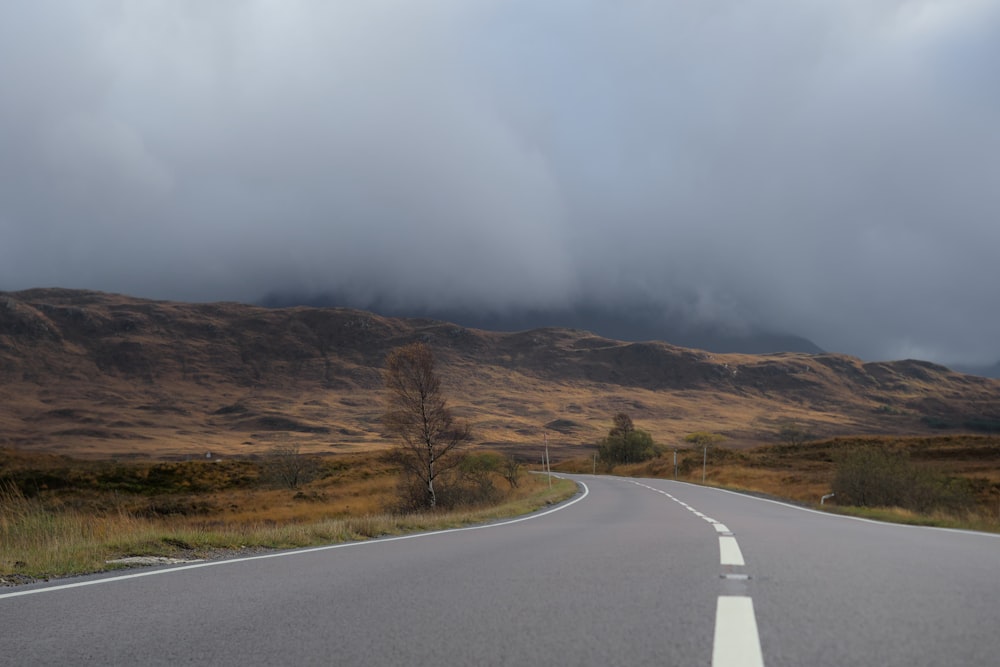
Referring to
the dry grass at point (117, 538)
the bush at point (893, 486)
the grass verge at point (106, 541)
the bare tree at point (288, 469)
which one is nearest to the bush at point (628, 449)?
the bare tree at point (288, 469)

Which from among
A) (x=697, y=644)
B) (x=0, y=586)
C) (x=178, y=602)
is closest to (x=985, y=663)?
(x=697, y=644)

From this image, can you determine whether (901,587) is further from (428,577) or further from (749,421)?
(749,421)

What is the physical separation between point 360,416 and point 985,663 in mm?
199697

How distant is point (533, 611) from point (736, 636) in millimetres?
1467

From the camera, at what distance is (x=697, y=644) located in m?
4.08

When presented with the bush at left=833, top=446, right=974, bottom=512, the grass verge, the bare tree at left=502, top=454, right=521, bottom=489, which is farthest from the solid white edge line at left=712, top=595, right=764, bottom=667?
the bare tree at left=502, top=454, right=521, bottom=489

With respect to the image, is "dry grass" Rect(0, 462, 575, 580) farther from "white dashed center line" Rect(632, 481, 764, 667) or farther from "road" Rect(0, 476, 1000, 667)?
"white dashed center line" Rect(632, 481, 764, 667)

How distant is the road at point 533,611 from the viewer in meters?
4.02

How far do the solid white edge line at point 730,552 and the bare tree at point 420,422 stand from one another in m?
26.1

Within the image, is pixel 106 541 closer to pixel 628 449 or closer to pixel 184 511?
pixel 184 511

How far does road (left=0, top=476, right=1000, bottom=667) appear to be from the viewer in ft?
13.2

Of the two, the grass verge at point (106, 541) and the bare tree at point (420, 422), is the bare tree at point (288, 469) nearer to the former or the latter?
the bare tree at point (420, 422)

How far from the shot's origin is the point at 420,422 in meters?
36.5

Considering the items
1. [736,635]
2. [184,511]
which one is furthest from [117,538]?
[184,511]
